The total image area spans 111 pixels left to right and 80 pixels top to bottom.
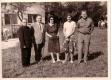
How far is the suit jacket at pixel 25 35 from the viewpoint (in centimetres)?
121

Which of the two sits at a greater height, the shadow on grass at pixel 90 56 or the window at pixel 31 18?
the window at pixel 31 18

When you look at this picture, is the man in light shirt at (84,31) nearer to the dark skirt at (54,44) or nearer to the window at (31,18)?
the dark skirt at (54,44)

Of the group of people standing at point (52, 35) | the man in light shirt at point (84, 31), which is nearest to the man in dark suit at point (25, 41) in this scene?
the group of people standing at point (52, 35)

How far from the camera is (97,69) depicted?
4.01ft

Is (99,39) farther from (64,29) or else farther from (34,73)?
(34,73)

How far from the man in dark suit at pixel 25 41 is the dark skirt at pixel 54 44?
0.09 metres

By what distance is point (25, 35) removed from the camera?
1.21m

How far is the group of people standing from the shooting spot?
1209 millimetres

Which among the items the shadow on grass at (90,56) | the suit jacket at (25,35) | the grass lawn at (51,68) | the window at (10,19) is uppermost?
the window at (10,19)

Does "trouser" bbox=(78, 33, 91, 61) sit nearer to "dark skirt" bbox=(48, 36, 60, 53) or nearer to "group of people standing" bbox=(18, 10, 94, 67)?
"group of people standing" bbox=(18, 10, 94, 67)

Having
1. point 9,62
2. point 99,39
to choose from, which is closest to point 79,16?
point 99,39

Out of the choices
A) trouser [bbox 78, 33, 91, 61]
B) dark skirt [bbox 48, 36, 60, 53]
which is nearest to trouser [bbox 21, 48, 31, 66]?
dark skirt [bbox 48, 36, 60, 53]

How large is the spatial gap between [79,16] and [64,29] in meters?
0.09

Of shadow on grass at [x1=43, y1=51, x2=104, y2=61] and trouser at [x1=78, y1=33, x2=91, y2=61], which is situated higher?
trouser at [x1=78, y1=33, x2=91, y2=61]
